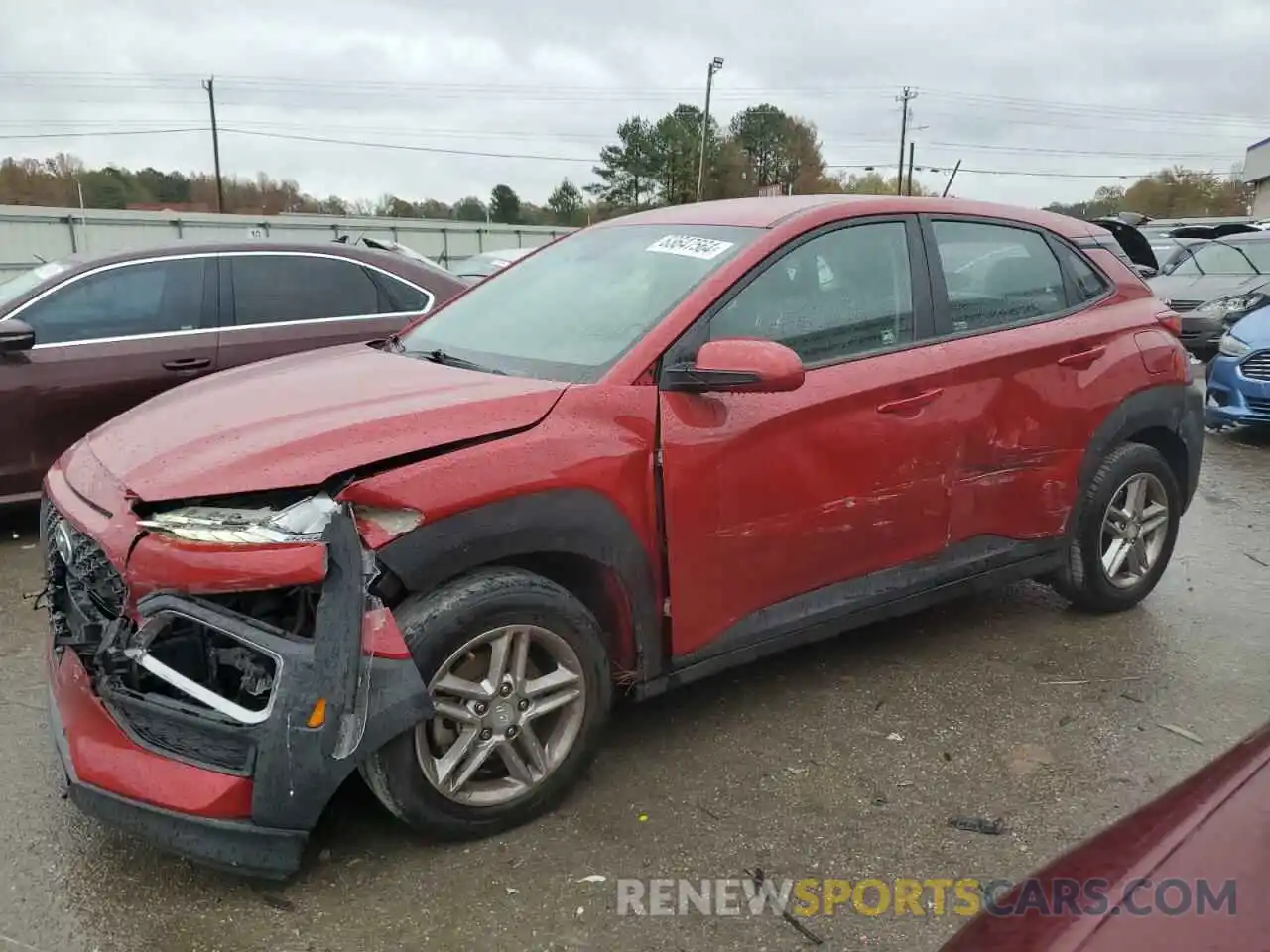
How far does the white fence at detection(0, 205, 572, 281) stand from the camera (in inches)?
1036

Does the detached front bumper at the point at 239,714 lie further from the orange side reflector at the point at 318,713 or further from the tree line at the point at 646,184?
the tree line at the point at 646,184

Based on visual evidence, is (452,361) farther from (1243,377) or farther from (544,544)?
(1243,377)

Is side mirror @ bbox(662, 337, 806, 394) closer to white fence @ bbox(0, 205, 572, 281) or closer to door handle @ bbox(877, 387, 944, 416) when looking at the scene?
door handle @ bbox(877, 387, 944, 416)

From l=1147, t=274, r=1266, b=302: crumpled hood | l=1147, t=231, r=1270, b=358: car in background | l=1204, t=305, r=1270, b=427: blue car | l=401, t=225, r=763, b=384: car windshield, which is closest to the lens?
l=401, t=225, r=763, b=384: car windshield

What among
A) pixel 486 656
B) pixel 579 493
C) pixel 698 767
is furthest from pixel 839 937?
pixel 579 493

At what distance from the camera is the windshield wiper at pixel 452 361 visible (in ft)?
10.4

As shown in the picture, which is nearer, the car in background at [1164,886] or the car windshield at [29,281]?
the car in background at [1164,886]

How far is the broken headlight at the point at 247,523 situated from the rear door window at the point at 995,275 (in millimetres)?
2397

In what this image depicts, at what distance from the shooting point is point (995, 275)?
3949mm

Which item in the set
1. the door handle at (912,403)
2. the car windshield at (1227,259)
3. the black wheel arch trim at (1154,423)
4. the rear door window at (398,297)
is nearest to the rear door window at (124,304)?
the rear door window at (398,297)

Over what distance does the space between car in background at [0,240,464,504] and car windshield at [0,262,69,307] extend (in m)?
0.01

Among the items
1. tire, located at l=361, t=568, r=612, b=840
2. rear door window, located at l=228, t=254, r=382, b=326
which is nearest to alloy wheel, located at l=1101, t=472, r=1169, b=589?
tire, located at l=361, t=568, r=612, b=840

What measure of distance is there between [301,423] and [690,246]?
1.47 m

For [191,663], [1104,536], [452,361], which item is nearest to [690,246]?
[452,361]
